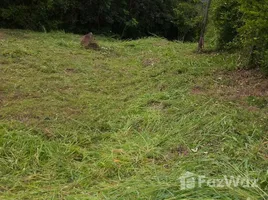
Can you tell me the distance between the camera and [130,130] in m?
3.06

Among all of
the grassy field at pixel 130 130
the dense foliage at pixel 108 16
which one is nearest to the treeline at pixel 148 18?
the dense foliage at pixel 108 16

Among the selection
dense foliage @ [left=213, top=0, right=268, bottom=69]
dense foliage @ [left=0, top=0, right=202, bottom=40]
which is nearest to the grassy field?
dense foliage @ [left=213, top=0, right=268, bottom=69]

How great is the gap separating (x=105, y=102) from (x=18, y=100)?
957 mm

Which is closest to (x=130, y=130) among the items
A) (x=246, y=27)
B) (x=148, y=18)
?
(x=246, y=27)

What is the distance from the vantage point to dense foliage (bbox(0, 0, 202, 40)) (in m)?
9.26

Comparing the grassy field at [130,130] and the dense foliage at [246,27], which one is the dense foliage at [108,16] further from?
the grassy field at [130,130]

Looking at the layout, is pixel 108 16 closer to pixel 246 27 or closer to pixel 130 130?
pixel 246 27

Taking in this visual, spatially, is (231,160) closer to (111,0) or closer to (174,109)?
(174,109)

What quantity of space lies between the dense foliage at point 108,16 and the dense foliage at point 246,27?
2640mm

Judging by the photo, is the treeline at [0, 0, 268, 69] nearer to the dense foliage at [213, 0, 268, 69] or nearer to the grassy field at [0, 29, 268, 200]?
the dense foliage at [213, 0, 268, 69]

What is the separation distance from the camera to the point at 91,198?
1.98 m

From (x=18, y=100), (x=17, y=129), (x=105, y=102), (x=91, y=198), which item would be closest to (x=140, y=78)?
(x=105, y=102)

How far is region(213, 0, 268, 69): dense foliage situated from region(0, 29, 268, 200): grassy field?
0.29 meters

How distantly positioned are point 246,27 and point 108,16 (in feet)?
30.0
